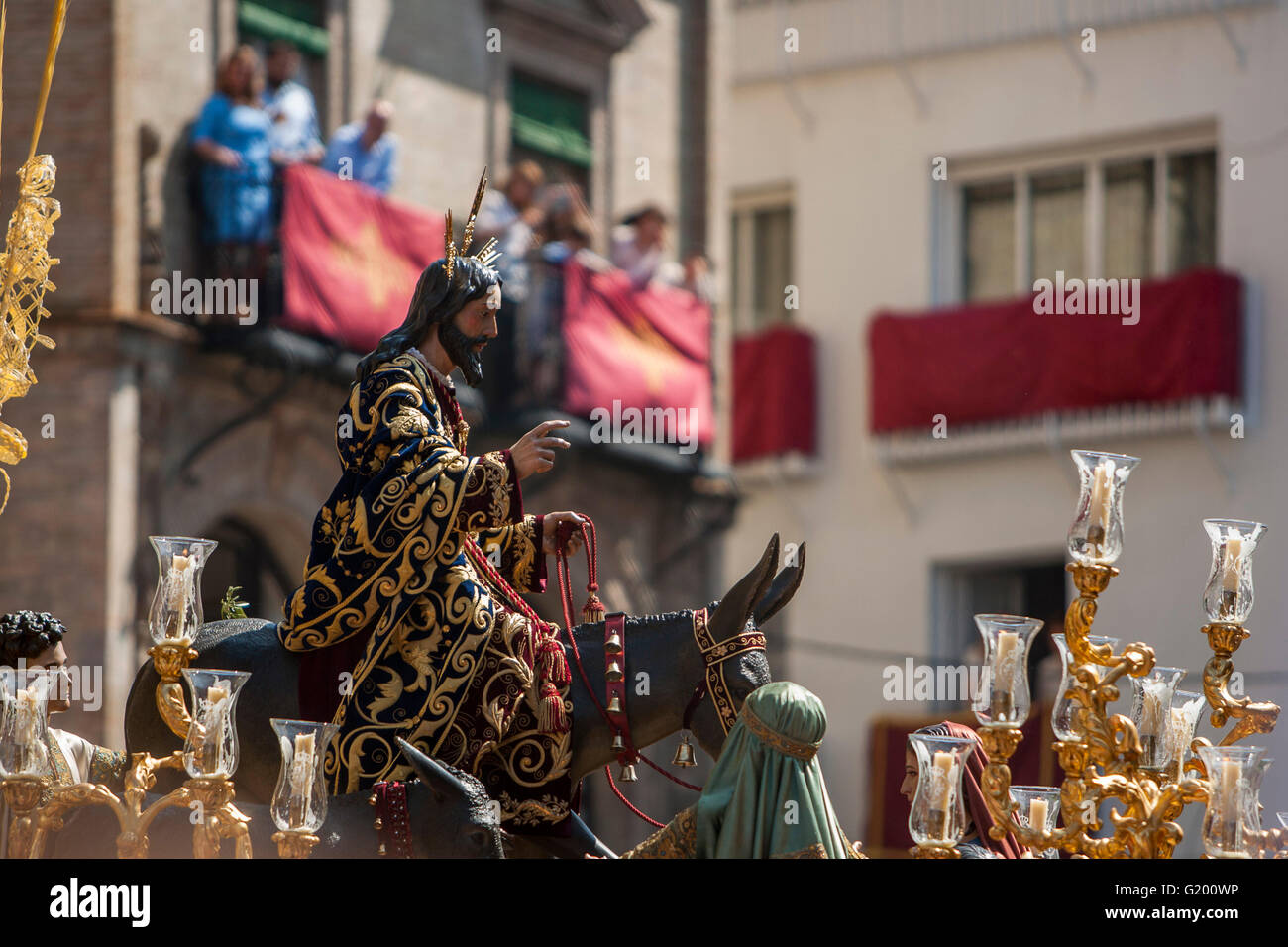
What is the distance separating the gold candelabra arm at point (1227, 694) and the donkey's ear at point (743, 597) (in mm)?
1492

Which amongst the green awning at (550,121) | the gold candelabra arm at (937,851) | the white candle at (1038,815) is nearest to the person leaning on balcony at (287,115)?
the green awning at (550,121)

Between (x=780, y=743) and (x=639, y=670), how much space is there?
5.26 ft

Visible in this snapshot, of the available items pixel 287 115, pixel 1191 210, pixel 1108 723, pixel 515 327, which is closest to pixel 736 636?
pixel 1108 723

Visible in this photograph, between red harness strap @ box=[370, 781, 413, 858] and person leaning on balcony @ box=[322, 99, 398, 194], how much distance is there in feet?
47.2

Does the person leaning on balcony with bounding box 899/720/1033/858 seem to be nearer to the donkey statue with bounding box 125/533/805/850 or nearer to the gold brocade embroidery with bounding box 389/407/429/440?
the donkey statue with bounding box 125/533/805/850

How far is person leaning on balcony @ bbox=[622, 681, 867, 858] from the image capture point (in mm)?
8438

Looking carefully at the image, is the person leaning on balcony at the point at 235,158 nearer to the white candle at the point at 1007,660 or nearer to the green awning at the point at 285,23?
the green awning at the point at 285,23

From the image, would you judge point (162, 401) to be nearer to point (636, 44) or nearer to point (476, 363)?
point (636, 44)

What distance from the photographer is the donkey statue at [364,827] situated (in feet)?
29.6

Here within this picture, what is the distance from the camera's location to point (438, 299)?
10.0 meters

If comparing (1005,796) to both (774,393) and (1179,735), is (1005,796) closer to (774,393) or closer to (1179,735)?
(1179,735)
